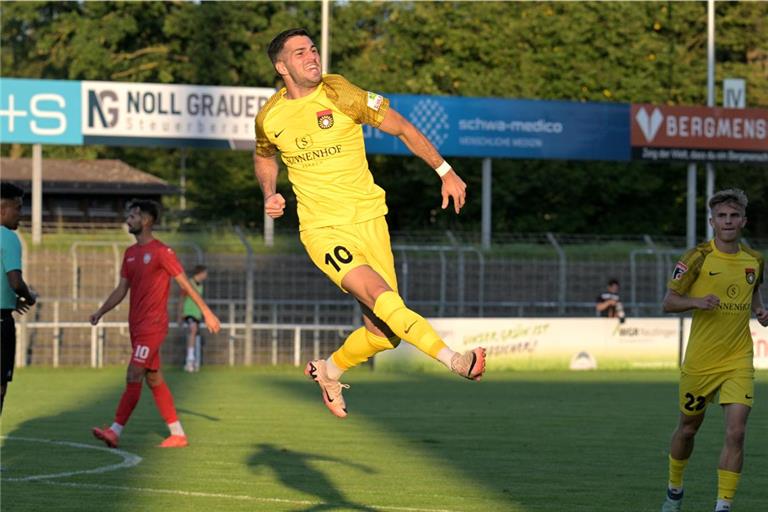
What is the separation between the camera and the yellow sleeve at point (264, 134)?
934 centimetres

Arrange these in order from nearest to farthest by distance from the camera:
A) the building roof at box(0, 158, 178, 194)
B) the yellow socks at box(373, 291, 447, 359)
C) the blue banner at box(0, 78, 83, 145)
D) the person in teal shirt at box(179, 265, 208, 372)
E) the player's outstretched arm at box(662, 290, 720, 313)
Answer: the yellow socks at box(373, 291, 447, 359)
the player's outstretched arm at box(662, 290, 720, 313)
the person in teal shirt at box(179, 265, 208, 372)
the blue banner at box(0, 78, 83, 145)
the building roof at box(0, 158, 178, 194)

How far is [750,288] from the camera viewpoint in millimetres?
10203

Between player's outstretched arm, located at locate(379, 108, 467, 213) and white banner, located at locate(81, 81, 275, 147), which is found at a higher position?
white banner, located at locate(81, 81, 275, 147)

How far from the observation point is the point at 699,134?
125 ft

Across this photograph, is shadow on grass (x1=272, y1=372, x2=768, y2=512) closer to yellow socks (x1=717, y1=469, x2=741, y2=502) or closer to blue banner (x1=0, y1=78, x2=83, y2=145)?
yellow socks (x1=717, y1=469, x2=741, y2=502)

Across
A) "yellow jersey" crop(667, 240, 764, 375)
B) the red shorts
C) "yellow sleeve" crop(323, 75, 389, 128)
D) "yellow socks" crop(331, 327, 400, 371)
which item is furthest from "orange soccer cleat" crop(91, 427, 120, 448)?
"yellow sleeve" crop(323, 75, 389, 128)

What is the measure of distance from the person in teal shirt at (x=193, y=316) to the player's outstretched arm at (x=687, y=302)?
58.8 ft

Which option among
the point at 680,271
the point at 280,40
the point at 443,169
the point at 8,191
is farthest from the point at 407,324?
the point at 8,191

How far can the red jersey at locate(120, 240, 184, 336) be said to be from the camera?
14.6m

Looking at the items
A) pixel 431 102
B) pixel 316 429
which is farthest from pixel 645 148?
pixel 316 429

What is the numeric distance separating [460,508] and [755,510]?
2.17 meters

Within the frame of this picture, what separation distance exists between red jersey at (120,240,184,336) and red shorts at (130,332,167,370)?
5cm

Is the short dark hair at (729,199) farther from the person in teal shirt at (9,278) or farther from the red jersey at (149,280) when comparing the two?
the red jersey at (149,280)

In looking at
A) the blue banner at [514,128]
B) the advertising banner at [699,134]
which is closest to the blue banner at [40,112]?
the blue banner at [514,128]
